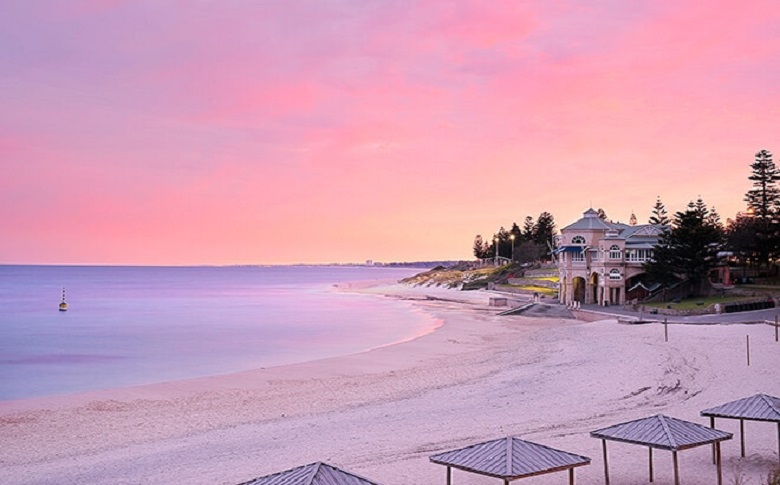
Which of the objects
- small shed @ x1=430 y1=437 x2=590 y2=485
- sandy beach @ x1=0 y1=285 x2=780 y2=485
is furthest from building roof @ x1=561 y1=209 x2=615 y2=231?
small shed @ x1=430 y1=437 x2=590 y2=485

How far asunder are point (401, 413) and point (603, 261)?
3759cm

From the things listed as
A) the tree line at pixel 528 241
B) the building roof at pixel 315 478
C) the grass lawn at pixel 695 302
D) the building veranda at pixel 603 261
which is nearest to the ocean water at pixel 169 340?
the building veranda at pixel 603 261

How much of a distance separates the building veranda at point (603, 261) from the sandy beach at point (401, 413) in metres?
20.7

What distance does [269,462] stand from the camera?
14.2 meters

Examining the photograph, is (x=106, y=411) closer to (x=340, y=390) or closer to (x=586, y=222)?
(x=340, y=390)

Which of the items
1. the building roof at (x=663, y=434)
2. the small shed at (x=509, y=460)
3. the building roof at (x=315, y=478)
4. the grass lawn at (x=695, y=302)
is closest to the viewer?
the building roof at (x=315, y=478)

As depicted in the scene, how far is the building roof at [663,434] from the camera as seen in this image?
10.8 m

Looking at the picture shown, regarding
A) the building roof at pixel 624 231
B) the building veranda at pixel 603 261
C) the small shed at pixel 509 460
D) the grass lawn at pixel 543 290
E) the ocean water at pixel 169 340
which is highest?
the building roof at pixel 624 231

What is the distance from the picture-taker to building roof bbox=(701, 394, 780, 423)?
1229 centimetres

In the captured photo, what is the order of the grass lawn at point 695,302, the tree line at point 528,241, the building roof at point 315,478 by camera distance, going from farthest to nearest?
the tree line at point 528,241
the grass lawn at point 695,302
the building roof at point 315,478

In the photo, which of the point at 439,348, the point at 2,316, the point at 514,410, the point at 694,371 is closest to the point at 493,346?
the point at 439,348

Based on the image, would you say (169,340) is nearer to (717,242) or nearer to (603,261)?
(603,261)

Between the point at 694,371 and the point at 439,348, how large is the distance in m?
13.9

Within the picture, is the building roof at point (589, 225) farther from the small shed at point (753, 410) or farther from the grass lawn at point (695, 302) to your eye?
the small shed at point (753, 410)
